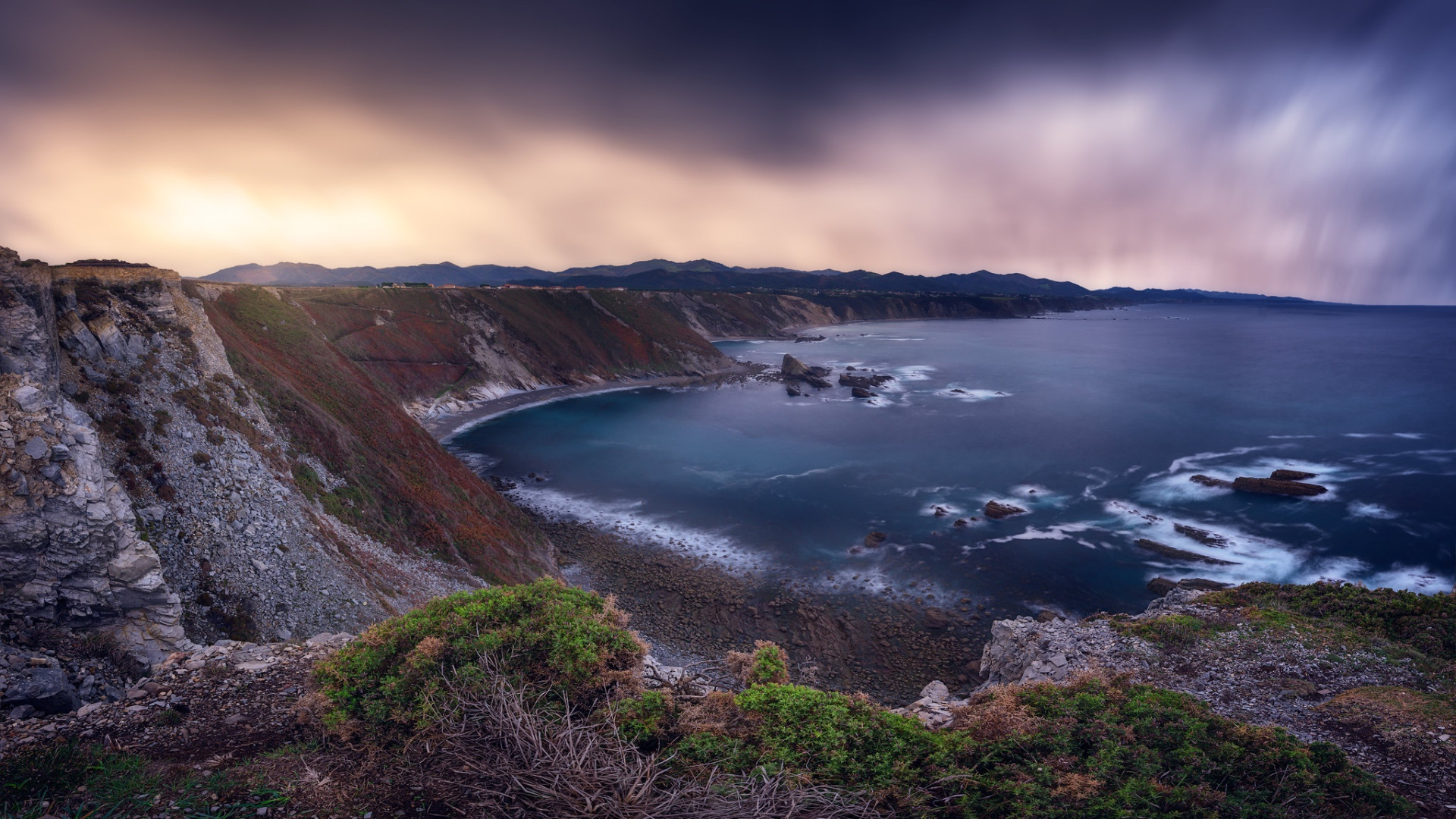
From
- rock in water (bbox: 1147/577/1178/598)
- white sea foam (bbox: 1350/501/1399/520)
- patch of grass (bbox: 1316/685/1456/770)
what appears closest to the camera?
patch of grass (bbox: 1316/685/1456/770)

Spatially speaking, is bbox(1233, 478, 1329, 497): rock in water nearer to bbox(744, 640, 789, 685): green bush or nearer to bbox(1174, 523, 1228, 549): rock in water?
bbox(1174, 523, 1228, 549): rock in water

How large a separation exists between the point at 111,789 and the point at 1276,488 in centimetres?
5125

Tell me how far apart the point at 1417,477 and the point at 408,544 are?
205 feet

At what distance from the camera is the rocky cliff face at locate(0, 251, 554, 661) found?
8.45 metres

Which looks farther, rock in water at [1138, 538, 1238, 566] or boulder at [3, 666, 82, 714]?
rock in water at [1138, 538, 1238, 566]

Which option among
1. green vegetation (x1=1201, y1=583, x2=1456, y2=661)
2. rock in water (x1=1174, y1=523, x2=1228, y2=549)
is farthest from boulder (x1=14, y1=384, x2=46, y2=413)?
rock in water (x1=1174, y1=523, x2=1228, y2=549)

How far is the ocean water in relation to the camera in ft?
87.6

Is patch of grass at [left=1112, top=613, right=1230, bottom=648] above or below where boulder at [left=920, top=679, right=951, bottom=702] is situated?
above

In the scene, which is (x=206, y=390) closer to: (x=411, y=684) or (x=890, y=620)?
(x=411, y=684)

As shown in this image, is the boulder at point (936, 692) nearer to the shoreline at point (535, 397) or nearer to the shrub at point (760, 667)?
the shrub at point (760, 667)

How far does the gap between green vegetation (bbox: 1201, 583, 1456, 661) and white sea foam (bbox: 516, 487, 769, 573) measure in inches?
678

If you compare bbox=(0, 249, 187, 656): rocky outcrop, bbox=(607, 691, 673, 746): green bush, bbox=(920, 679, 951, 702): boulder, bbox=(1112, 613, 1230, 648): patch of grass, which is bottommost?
bbox=(920, 679, 951, 702): boulder

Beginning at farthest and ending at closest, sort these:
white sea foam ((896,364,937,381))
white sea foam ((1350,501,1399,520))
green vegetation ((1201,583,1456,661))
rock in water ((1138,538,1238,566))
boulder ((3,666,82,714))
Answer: white sea foam ((896,364,937,381)) → white sea foam ((1350,501,1399,520)) → rock in water ((1138,538,1238,566)) → green vegetation ((1201,583,1456,661)) → boulder ((3,666,82,714))

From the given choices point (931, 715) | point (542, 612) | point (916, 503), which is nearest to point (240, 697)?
point (542, 612)
